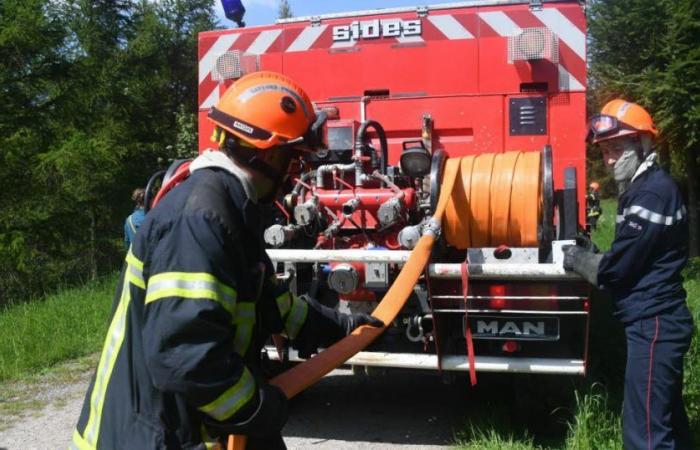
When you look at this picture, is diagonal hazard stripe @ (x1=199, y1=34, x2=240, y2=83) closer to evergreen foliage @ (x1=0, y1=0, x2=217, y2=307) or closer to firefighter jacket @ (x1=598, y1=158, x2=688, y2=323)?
firefighter jacket @ (x1=598, y1=158, x2=688, y2=323)

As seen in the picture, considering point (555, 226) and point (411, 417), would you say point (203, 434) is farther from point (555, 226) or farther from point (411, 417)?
point (411, 417)

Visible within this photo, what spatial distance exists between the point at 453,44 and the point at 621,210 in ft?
6.76

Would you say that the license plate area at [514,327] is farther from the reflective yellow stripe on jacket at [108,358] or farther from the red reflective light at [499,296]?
the reflective yellow stripe on jacket at [108,358]

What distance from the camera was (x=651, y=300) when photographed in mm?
3281

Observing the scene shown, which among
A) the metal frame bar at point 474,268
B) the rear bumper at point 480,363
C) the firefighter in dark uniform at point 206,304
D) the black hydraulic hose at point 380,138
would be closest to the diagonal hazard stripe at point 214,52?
the black hydraulic hose at point 380,138

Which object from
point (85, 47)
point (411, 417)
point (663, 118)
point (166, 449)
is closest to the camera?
point (166, 449)

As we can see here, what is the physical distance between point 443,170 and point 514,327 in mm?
918

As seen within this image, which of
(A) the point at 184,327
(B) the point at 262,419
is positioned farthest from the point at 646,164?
(A) the point at 184,327

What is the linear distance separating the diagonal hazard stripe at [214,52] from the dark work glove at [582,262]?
302 centimetres

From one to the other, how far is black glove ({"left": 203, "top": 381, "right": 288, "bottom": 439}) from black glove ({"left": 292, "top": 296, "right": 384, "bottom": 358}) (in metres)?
0.69

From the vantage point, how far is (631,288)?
3363mm

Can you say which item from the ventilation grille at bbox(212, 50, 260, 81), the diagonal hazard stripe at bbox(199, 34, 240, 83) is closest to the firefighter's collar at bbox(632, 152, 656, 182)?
the ventilation grille at bbox(212, 50, 260, 81)

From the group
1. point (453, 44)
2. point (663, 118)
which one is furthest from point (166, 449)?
point (663, 118)

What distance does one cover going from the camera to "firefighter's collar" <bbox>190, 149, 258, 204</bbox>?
199 centimetres
